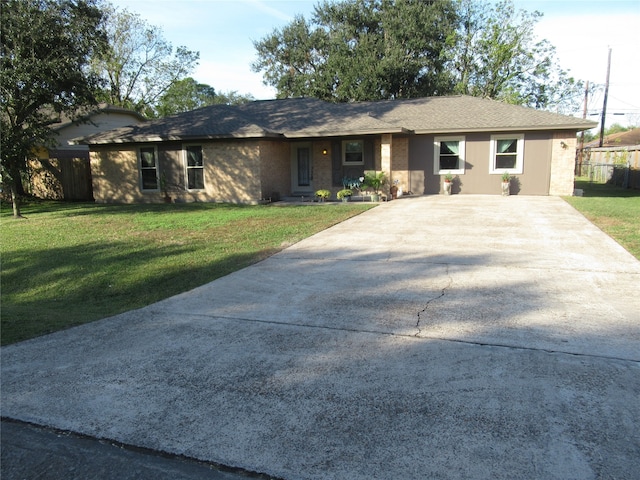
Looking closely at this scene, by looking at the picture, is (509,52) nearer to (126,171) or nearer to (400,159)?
(400,159)

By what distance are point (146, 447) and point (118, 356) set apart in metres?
1.56

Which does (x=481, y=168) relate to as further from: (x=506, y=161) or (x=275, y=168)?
(x=275, y=168)

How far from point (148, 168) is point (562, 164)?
15308 millimetres

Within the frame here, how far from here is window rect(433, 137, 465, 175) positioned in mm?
18219

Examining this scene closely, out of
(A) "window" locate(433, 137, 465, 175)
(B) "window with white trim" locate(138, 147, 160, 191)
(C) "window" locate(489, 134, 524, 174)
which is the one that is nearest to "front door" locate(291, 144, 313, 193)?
(A) "window" locate(433, 137, 465, 175)

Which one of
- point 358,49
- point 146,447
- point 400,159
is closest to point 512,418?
point 146,447

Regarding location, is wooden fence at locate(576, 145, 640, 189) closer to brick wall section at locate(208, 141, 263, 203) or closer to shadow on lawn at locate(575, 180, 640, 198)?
shadow on lawn at locate(575, 180, 640, 198)

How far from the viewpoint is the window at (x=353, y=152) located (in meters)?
18.6

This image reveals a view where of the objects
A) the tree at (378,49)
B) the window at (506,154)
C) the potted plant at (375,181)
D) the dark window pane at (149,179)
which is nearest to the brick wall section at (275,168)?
the potted plant at (375,181)

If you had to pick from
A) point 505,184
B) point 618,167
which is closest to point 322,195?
point 505,184

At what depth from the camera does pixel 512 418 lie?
10.2 feet

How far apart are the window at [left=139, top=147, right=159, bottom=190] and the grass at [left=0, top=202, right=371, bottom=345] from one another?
153 inches

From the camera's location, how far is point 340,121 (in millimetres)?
18094

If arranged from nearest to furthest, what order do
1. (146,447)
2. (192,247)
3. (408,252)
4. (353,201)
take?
(146,447), (408,252), (192,247), (353,201)
